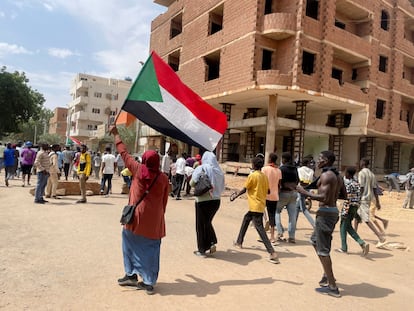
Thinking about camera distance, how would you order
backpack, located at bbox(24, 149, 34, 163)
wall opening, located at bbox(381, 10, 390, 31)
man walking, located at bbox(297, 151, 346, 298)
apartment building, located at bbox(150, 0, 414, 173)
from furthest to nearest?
wall opening, located at bbox(381, 10, 390, 31) → apartment building, located at bbox(150, 0, 414, 173) → backpack, located at bbox(24, 149, 34, 163) → man walking, located at bbox(297, 151, 346, 298)

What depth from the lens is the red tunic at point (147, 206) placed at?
12.4ft

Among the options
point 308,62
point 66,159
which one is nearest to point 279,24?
point 308,62

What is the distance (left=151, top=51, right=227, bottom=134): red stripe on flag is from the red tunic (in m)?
1.57

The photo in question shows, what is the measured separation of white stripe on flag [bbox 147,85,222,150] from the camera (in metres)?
4.94

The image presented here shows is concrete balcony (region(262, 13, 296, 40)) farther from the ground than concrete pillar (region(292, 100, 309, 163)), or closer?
farther from the ground

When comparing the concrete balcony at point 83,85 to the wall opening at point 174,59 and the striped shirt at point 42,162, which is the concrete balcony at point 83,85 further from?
the striped shirt at point 42,162

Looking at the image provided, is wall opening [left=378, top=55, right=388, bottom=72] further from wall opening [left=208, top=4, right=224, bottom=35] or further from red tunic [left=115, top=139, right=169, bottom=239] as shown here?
red tunic [left=115, top=139, right=169, bottom=239]

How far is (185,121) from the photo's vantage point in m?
5.09

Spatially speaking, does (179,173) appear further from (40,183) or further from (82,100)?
(82,100)

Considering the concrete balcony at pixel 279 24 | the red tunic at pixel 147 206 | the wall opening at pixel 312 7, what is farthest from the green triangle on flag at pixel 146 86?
the wall opening at pixel 312 7

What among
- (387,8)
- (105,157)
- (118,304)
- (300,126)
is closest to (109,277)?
(118,304)

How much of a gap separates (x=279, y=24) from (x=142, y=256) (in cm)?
1639

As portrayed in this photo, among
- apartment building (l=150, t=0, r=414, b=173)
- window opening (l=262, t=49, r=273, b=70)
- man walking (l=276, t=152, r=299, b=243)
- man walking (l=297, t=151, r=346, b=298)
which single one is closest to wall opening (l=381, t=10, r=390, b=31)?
apartment building (l=150, t=0, r=414, b=173)

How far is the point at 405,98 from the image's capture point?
2619 cm
